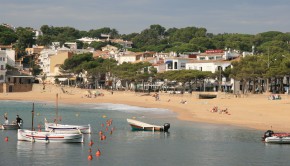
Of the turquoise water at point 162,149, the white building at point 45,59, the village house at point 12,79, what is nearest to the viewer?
the turquoise water at point 162,149

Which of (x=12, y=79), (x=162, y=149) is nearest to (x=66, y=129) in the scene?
(x=162, y=149)

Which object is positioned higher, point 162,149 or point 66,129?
point 66,129

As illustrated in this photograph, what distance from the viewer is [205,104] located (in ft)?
305

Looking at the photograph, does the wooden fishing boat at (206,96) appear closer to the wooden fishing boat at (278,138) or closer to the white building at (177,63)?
the white building at (177,63)

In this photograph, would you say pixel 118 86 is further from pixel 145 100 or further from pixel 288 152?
pixel 288 152

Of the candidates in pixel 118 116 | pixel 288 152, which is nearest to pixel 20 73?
pixel 118 116

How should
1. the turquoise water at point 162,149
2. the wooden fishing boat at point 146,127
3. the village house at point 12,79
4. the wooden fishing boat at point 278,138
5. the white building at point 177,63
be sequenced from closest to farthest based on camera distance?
the turquoise water at point 162,149 → the wooden fishing boat at point 278,138 → the wooden fishing boat at point 146,127 → the white building at point 177,63 → the village house at point 12,79

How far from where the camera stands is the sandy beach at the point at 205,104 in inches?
2662

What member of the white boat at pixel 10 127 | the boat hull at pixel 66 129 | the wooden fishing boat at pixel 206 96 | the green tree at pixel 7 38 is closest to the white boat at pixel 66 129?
the boat hull at pixel 66 129

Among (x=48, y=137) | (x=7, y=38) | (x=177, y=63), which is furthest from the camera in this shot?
(x=7, y=38)

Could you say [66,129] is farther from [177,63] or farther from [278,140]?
[177,63]

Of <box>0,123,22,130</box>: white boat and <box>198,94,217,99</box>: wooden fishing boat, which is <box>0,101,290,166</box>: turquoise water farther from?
<box>198,94,217,99</box>: wooden fishing boat

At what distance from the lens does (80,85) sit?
489ft

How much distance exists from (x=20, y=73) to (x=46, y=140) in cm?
9979
